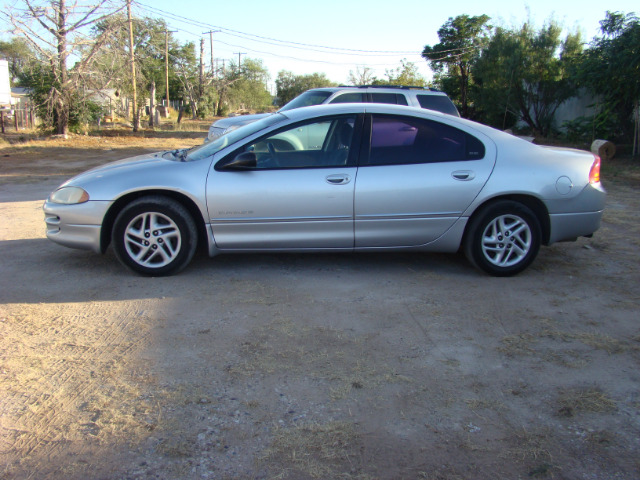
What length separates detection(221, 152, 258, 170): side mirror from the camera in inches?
191

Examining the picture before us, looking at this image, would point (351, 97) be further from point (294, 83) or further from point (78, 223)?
point (294, 83)

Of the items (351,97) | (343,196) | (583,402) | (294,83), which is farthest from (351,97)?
(294,83)

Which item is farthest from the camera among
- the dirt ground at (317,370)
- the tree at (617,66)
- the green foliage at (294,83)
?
the green foliage at (294,83)

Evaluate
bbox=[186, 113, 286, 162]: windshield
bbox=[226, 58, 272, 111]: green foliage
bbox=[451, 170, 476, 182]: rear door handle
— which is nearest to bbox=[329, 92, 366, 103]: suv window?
bbox=[186, 113, 286, 162]: windshield

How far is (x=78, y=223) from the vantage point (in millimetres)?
4941

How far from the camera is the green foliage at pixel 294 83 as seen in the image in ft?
260

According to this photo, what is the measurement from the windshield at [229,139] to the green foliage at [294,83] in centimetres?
7493

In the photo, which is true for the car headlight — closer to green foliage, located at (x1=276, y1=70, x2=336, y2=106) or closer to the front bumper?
the front bumper

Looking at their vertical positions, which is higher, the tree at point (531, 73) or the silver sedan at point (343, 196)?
the tree at point (531, 73)

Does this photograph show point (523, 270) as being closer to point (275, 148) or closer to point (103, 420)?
point (275, 148)

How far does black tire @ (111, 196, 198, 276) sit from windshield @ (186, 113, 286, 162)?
572 mm

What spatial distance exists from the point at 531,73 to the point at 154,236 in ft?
74.9

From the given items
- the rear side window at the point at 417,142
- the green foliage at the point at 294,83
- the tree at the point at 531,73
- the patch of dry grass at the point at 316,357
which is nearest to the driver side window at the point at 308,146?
the rear side window at the point at 417,142

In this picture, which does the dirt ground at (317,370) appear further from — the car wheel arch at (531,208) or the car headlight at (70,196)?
the car headlight at (70,196)
